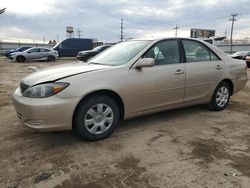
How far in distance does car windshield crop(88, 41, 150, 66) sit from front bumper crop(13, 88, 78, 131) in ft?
3.71

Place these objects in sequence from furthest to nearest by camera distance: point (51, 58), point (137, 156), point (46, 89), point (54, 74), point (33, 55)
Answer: point (51, 58), point (33, 55), point (54, 74), point (46, 89), point (137, 156)

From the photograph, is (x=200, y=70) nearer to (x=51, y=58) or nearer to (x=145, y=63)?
(x=145, y=63)

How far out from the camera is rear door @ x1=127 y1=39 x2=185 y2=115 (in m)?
4.04

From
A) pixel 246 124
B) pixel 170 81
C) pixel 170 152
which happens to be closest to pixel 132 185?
pixel 170 152

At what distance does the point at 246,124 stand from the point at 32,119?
3.51 metres

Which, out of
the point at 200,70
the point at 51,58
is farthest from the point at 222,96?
the point at 51,58

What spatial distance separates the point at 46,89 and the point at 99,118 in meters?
0.84

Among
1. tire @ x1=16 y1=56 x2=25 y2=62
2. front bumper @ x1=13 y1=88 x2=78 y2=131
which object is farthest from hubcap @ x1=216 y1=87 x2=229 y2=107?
tire @ x1=16 y1=56 x2=25 y2=62

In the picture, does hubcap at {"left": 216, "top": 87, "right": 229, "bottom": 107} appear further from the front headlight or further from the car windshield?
the front headlight

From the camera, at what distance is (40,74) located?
3.93 m

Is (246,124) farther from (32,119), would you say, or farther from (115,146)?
(32,119)

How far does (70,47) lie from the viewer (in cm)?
2820

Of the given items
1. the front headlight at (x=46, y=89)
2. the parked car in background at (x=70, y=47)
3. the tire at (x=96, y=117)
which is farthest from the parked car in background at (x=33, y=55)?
the tire at (x=96, y=117)


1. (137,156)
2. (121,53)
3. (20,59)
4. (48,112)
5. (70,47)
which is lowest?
(137,156)
